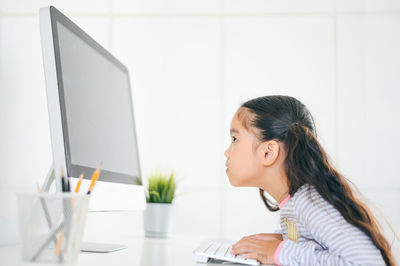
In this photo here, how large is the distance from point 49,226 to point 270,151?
698 millimetres

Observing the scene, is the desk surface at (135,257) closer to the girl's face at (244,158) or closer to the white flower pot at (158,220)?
the girl's face at (244,158)

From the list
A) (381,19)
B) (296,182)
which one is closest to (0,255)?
(296,182)

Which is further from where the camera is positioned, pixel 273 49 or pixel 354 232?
pixel 273 49

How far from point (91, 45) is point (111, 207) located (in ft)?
1.50

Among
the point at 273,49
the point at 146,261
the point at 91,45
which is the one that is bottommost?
the point at 146,261

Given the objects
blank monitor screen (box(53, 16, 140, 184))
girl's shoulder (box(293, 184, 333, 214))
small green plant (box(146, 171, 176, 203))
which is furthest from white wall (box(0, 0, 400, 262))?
girl's shoulder (box(293, 184, 333, 214))

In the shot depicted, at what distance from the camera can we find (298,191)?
40.0 inches

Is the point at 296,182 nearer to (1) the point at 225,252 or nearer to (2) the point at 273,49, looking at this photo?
(1) the point at 225,252

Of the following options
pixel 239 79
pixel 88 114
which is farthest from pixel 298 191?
pixel 239 79

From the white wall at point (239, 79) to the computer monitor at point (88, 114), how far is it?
610 millimetres

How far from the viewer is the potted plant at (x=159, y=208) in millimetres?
1607

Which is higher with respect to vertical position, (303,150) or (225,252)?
(303,150)

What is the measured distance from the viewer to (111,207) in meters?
1.12

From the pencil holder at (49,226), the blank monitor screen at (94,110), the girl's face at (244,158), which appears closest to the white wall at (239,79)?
the blank monitor screen at (94,110)
